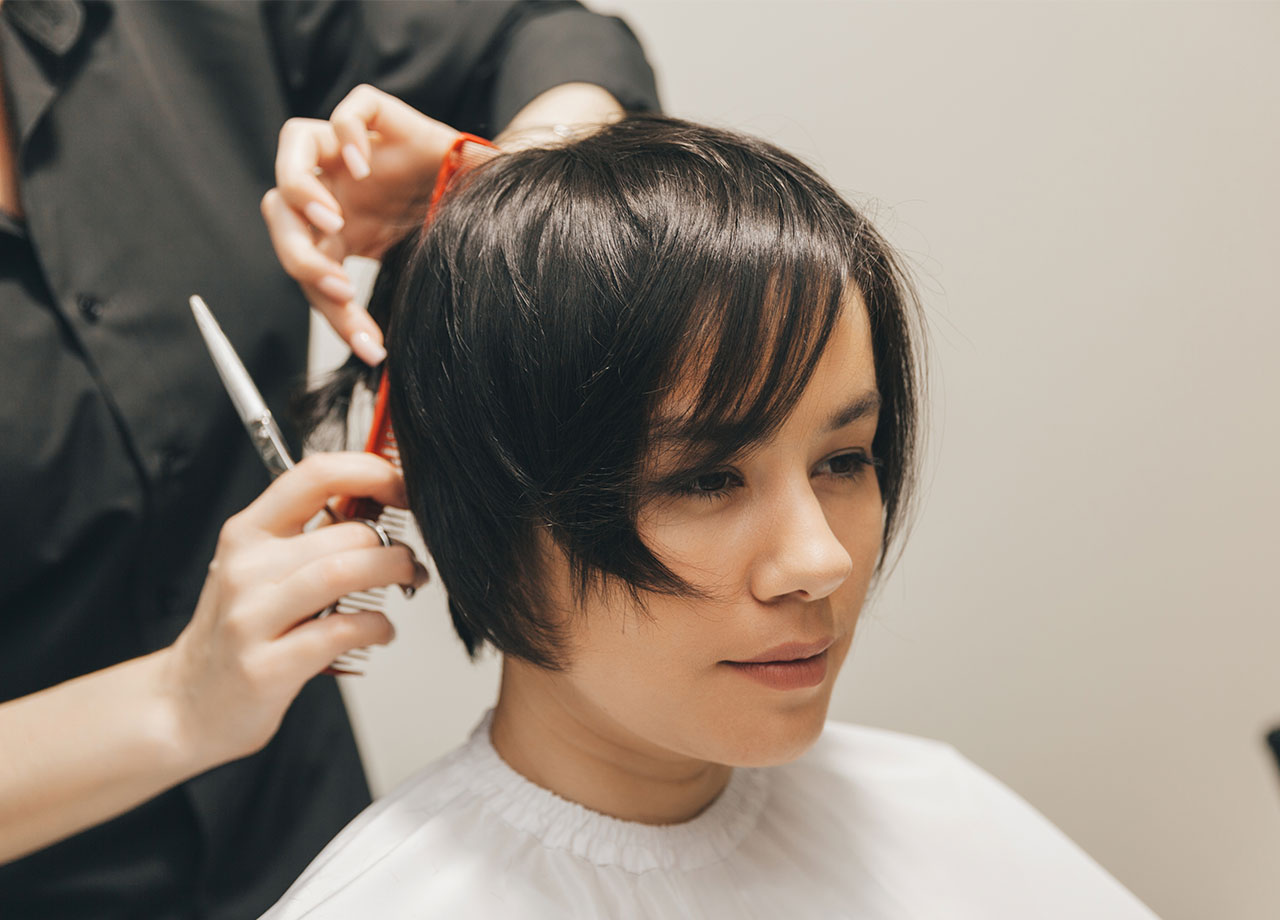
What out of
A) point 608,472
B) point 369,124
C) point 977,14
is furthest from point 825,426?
point 977,14

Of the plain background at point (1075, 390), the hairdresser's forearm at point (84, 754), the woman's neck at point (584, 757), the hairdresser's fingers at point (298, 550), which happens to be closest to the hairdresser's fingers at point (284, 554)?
the hairdresser's fingers at point (298, 550)

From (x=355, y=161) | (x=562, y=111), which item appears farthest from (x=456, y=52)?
(x=355, y=161)

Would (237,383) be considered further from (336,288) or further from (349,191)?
Answer: (349,191)

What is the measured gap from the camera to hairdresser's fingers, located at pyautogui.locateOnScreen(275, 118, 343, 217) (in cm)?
79

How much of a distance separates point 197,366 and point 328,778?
0.46 m

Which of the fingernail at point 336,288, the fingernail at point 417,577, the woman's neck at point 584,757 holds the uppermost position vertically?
the fingernail at point 336,288

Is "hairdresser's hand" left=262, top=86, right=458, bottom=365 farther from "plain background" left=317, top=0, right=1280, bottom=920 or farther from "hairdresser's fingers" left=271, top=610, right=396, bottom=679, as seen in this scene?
"plain background" left=317, top=0, right=1280, bottom=920

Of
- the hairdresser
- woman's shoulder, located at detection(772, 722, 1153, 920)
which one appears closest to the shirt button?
the hairdresser

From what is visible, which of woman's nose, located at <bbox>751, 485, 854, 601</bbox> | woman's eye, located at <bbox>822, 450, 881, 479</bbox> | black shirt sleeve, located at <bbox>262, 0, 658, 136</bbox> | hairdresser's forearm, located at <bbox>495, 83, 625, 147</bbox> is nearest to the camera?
woman's nose, located at <bbox>751, 485, 854, 601</bbox>

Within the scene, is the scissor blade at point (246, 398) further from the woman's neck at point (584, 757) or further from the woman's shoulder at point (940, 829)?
the woman's shoulder at point (940, 829)

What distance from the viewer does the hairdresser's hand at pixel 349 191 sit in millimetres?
799

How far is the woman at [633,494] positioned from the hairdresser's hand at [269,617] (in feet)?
0.26

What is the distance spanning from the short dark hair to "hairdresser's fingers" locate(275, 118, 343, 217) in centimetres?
8

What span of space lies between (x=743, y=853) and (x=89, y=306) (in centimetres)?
76
